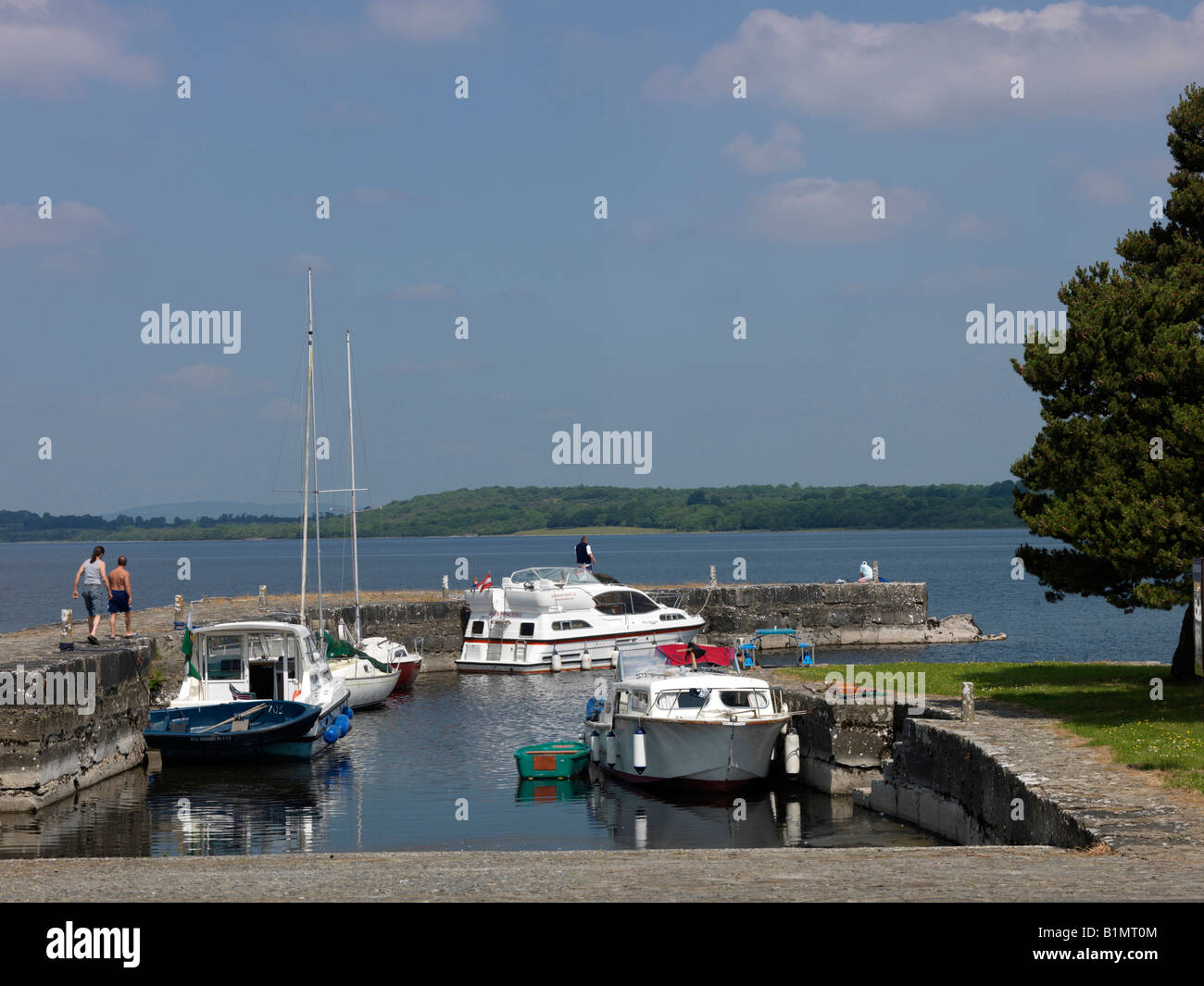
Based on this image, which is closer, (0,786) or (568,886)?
(568,886)

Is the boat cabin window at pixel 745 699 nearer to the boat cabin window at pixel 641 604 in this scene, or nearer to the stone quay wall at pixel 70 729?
the stone quay wall at pixel 70 729

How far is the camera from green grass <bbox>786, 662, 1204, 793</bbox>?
16094 millimetres

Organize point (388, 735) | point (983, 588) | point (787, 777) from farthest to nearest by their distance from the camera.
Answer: point (983, 588) < point (388, 735) < point (787, 777)

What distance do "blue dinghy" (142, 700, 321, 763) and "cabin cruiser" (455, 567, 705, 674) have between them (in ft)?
66.4

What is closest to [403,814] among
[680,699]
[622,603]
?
[680,699]

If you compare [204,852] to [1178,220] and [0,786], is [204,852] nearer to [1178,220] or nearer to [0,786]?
[0,786]

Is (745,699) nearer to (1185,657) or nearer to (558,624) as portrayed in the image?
(1185,657)

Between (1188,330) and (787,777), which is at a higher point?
(1188,330)

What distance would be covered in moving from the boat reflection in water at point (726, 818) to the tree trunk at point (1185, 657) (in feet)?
23.0

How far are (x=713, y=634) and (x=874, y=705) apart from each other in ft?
107

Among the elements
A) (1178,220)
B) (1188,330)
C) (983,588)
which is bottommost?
(983,588)

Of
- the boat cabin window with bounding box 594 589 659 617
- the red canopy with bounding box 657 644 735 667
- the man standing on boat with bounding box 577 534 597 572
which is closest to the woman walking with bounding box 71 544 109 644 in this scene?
the red canopy with bounding box 657 644 735 667

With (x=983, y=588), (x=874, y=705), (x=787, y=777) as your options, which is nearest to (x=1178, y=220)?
(x=874, y=705)
